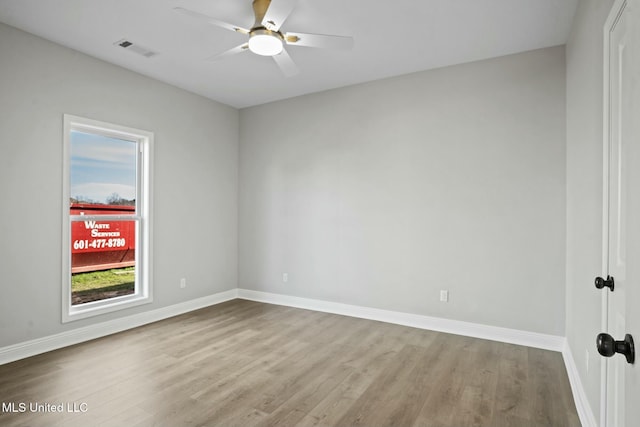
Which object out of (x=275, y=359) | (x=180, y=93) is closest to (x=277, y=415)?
(x=275, y=359)

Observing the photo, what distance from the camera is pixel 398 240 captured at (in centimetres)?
416

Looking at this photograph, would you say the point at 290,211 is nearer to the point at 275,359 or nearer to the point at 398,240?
the point at 398,240

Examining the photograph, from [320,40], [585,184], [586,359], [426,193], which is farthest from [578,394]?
[320,40]

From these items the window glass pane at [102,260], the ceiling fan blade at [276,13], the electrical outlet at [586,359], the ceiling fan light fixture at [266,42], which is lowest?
the electrical outlet at [586,359]

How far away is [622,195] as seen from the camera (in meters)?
1.50

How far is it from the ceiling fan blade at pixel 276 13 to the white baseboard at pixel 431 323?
3.26 meters

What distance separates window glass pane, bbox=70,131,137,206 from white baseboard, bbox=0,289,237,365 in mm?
1327

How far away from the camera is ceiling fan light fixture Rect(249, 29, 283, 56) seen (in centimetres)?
263

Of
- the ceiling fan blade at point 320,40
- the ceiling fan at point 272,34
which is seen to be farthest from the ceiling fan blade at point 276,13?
the ceiling fan blade at point 320,40

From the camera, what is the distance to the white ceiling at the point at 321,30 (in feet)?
9.09

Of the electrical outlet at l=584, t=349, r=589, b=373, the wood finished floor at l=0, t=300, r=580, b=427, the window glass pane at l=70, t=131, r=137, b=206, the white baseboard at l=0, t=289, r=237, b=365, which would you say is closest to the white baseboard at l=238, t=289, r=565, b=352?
the wood finished floor at l=0, t=300, r=580, b=427

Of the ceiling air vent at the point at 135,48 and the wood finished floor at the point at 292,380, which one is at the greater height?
the ceiling air vent at the point at 135,48

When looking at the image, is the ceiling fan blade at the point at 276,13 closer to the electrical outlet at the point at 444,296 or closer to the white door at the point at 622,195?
the white door at the point at 622,195

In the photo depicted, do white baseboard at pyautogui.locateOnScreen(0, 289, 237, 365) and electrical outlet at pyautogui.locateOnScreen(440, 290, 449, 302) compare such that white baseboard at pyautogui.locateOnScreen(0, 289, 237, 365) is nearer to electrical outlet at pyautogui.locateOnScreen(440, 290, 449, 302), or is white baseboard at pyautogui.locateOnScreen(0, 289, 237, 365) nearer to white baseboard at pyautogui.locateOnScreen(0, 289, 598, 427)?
white baseboard at pyautogui.locateOnScreen(0, 289, 598, 427)
